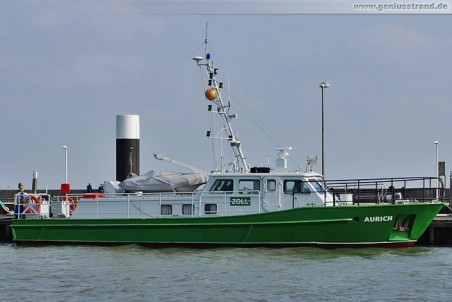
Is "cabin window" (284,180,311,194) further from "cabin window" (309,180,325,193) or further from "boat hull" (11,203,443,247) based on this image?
"boat hull" (11,203,443,247)

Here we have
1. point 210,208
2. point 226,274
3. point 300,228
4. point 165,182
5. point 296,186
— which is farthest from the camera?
point 165,182

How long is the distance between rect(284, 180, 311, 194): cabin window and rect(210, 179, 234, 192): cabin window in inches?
65.6

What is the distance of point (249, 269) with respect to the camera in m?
21.5

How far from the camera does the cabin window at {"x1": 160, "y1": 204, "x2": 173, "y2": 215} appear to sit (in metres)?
26.8

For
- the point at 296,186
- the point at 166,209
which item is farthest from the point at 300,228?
the point at 166,209

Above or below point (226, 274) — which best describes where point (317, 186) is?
above

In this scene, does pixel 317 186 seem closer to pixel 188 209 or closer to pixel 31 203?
pixel 188 209

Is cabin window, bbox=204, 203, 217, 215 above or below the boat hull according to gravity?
above

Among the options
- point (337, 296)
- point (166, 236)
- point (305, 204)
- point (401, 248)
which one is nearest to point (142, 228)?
point (166, 236)

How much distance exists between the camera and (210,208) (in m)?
26.4

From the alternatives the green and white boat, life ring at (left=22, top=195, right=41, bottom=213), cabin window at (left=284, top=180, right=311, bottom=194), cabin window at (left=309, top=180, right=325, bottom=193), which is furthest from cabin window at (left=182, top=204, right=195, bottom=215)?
life ring at (left=22, top=195, right=41, bottom=213)

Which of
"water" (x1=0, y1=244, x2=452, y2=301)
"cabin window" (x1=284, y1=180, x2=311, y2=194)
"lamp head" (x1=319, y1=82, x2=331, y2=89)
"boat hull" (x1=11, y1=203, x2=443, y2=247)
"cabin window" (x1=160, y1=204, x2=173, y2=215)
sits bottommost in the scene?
"water" (x1=0, y1=244, x2=452, y2=301)

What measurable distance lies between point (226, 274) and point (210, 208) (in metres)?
5.69

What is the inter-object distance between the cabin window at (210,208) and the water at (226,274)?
130cm
